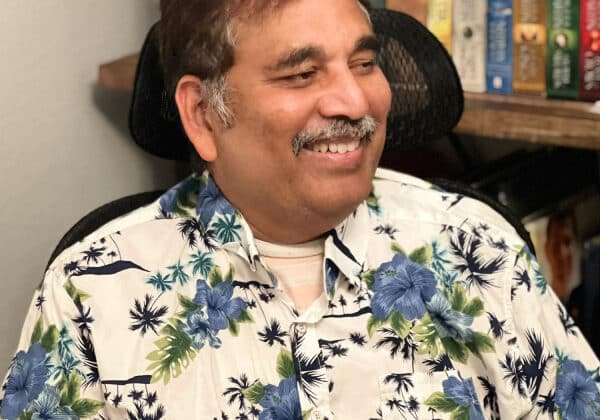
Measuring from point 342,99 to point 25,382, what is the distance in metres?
0.59

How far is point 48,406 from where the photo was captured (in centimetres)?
131

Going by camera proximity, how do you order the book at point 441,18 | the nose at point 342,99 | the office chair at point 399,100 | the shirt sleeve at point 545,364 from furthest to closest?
the book at point 441,18
the office chair at point 399,100
the shirt sleeve at point 545,364
the nose at point 342,99

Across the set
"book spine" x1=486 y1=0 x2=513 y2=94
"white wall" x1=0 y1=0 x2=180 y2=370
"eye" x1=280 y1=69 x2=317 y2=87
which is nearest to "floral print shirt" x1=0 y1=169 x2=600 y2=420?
"eye" x1=280 y1=69 x2=317 y2=87

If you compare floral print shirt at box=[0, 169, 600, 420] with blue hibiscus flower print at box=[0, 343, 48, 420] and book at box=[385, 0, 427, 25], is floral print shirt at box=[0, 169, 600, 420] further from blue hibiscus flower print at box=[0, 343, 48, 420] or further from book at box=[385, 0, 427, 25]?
book at box=[385, 0, 427, 25]

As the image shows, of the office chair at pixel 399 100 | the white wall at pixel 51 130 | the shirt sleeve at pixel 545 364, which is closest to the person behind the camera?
the shirt sleeve at pixel 545 364

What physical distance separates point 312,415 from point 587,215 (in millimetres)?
970

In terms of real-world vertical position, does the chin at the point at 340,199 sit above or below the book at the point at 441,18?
below

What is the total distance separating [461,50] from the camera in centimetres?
181

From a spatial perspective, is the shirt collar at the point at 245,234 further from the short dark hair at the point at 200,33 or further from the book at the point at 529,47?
the book at the point at 529,47

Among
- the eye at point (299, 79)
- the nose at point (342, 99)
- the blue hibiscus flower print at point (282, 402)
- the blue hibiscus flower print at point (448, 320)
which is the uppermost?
the eye at point (299, 79)

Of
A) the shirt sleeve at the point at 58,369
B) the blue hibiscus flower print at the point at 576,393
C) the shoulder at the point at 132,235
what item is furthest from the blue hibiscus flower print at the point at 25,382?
the blue hibiscus flower print at the point at 576,393

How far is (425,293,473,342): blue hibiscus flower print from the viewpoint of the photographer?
1354 mm

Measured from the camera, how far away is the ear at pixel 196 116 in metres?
1.37

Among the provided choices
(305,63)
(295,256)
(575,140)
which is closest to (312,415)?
(295,256)
